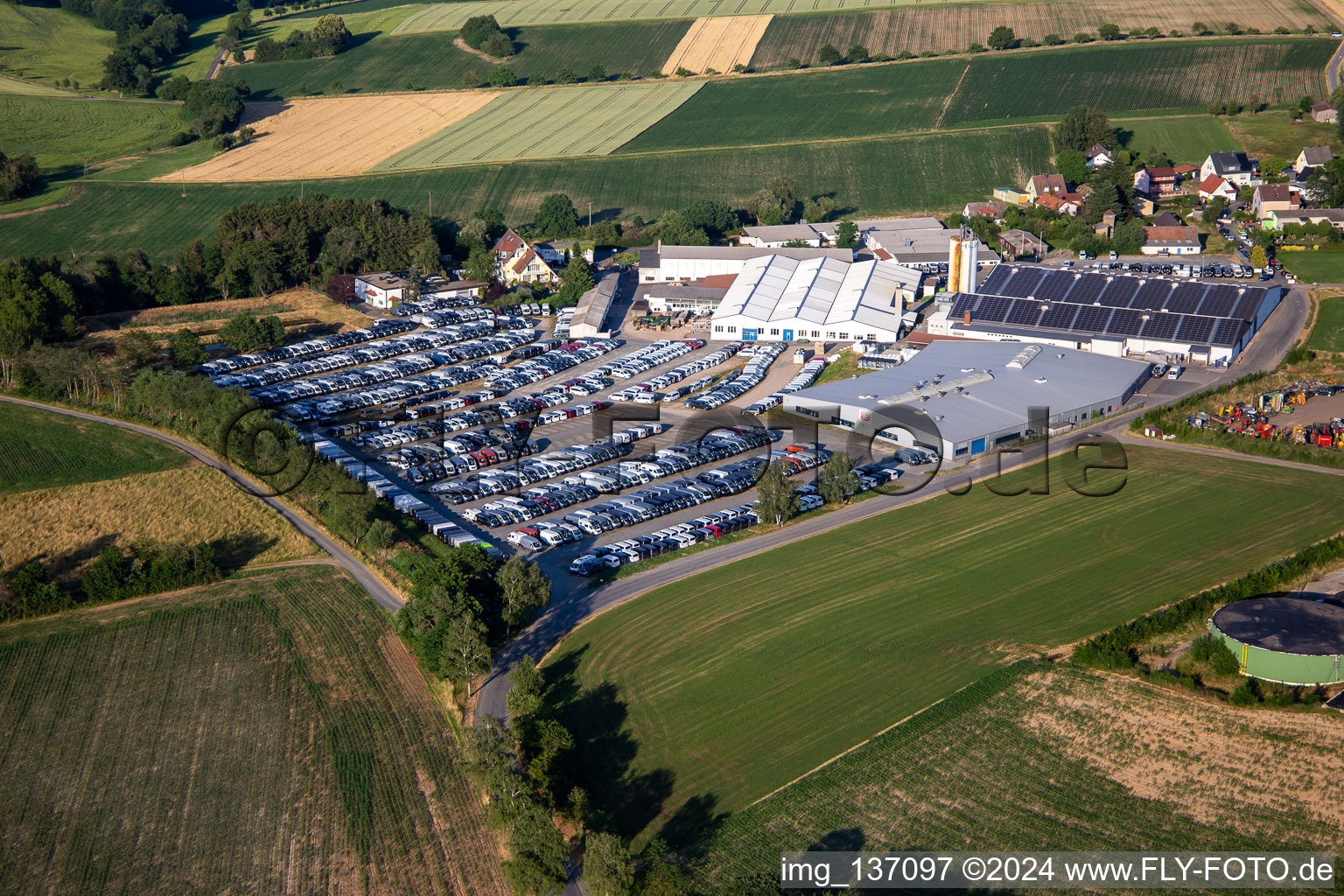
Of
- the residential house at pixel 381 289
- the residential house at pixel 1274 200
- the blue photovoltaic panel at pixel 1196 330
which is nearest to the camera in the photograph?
the blue photovoltaic panel at pixel 1196 330

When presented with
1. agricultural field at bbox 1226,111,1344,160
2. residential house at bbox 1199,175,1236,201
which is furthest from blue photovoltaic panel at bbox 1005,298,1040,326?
agricultural field at bbox 1226,111,1344,160

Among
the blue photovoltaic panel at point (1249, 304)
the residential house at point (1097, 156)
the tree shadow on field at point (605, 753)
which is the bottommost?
the tree shadow on field at point (605, 753)

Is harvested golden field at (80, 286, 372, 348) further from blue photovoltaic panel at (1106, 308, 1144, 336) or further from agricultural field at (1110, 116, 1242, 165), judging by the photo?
agricultural field at (1110, 116, 1242, 165)

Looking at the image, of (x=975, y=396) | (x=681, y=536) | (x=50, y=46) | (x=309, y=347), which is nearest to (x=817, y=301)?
(x=975, y=396)

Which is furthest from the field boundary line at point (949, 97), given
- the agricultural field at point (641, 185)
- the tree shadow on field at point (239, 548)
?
the tree shadow on field at point (239, 548)

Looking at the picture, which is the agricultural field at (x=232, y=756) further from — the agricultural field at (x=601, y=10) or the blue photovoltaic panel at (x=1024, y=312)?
the agricultural field at (x=601, y=10)

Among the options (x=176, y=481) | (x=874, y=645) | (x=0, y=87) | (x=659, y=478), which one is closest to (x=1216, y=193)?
(x=659, y=478)
